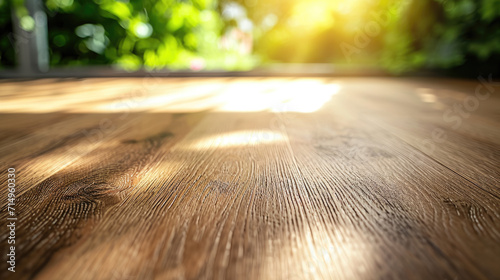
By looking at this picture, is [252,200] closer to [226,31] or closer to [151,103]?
[151,103]

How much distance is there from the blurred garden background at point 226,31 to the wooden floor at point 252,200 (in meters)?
1.87

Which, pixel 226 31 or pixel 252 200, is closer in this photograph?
pixel 252 200

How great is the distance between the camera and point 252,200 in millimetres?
418

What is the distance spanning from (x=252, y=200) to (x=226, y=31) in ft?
10.3

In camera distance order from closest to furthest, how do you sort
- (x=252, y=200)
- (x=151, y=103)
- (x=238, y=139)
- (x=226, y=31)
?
(x=252, y=200), (x=238, y=139), (x=151, y=103), (x=226, y=31)

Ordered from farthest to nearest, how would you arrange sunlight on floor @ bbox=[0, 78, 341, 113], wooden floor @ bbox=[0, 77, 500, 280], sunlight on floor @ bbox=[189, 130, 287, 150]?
sunlight on floor @ bbox=[0, 78, 341, 113] < sunlight on floor @ bbox=[189, 130, 287, 150] < wooden floor @ bbox=[0, 77, 500, 280]

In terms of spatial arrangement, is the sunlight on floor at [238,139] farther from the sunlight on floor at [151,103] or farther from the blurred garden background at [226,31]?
the blurred garden background at [226,31]

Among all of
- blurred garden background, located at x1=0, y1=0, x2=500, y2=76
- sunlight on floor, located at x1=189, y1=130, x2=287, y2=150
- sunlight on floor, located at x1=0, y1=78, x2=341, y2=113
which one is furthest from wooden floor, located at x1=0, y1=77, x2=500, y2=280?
blurred garden background, located at x1=0, y1=0, x2=500, y2=76

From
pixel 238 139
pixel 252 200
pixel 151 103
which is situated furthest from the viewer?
pixel 151 103

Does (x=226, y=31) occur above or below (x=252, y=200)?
above

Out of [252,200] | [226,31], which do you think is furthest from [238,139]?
[226,31]

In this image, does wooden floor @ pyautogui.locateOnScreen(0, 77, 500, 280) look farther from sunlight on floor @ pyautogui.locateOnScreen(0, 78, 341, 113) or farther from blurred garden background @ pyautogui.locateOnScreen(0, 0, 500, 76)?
blurred garden background @ pyautogui.locateOnScreen(0, 0, 500, 76)

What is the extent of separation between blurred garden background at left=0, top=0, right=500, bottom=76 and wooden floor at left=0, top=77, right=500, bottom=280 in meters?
1.87

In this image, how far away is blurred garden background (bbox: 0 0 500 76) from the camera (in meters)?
2.40
